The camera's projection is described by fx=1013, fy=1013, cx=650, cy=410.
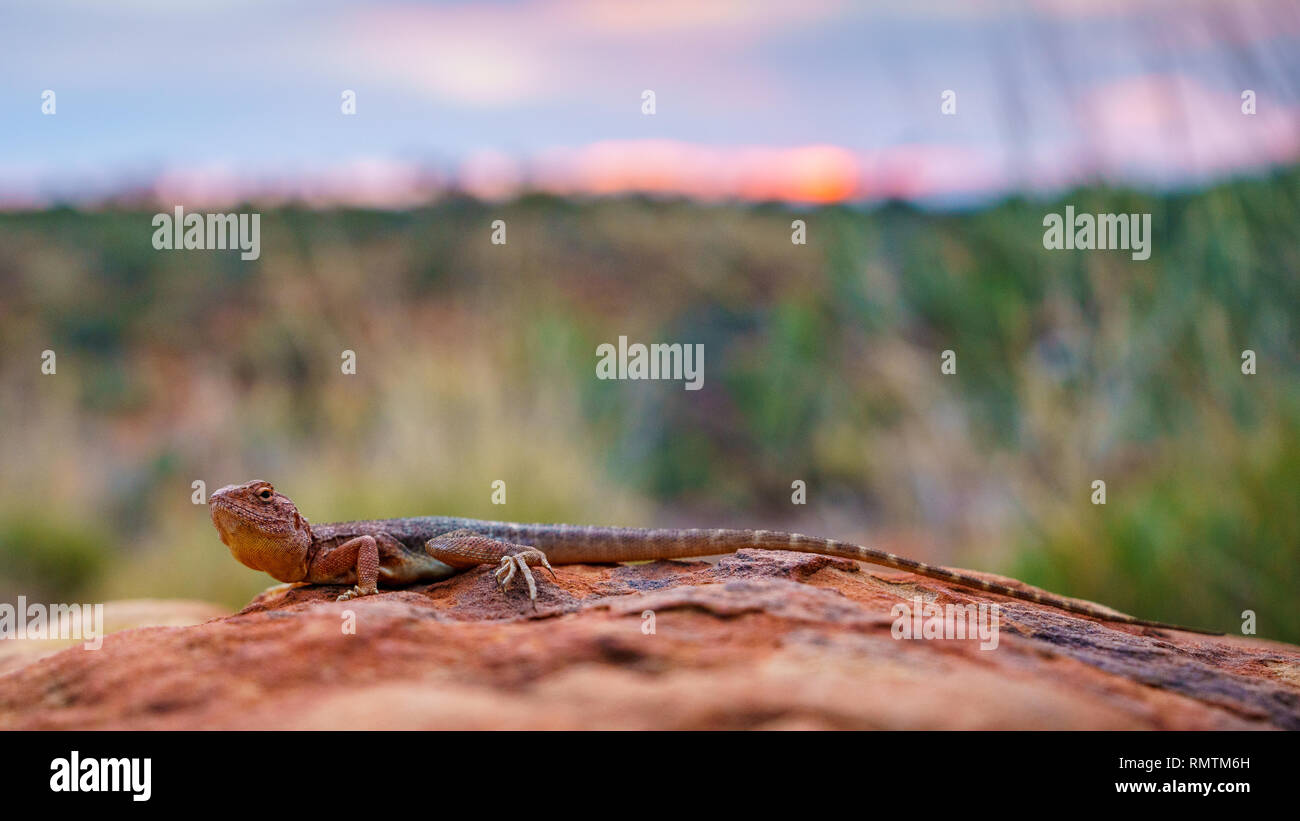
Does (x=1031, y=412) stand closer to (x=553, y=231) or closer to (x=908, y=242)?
(x=908, y=242)

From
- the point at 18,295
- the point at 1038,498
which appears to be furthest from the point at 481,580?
the point at 18,295

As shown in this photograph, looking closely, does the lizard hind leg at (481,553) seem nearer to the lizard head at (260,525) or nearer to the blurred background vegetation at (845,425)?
the lizard head at (260,525)

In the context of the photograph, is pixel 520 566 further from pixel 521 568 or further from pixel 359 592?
pixel 359 592

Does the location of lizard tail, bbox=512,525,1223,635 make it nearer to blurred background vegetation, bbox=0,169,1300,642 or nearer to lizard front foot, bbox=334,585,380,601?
lizard front foot, bbox=334,585,380,601

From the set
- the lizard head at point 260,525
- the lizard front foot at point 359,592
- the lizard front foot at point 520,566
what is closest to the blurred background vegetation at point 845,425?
the lizard front foot at point 520,566

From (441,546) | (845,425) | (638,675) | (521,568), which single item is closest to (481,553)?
(441,546)
